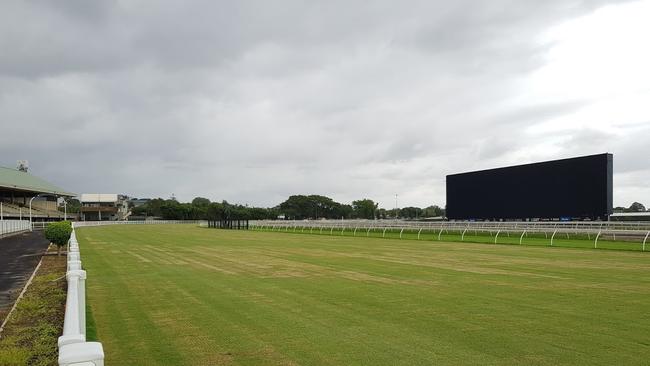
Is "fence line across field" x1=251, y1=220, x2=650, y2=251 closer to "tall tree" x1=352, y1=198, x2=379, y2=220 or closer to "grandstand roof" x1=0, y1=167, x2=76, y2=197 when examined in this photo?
"grandstand roof" x1=0, y1=167, x2=76, y2=197

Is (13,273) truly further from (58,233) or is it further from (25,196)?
(25,196)

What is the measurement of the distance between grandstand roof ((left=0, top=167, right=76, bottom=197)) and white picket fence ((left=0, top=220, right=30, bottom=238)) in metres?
15.9

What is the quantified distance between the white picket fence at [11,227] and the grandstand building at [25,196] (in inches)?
626

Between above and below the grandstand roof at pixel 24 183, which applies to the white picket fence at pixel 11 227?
below

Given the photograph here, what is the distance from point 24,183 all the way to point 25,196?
9718 mm

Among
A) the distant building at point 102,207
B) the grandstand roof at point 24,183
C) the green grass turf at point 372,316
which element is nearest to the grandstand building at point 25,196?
the grandstand roof at point 24,183

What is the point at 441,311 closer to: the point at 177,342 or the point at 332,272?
the point at 177,342

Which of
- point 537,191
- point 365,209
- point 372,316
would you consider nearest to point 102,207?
point 365,209

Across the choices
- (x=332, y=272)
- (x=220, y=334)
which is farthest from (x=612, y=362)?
(x=332, y=272)

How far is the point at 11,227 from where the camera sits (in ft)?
148

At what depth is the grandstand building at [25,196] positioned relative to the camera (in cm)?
6793

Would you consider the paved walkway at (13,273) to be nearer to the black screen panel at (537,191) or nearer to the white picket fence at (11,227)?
the white picket fence at (11,227)

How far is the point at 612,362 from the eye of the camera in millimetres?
Answer: 5219

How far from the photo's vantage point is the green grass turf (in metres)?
5.58
